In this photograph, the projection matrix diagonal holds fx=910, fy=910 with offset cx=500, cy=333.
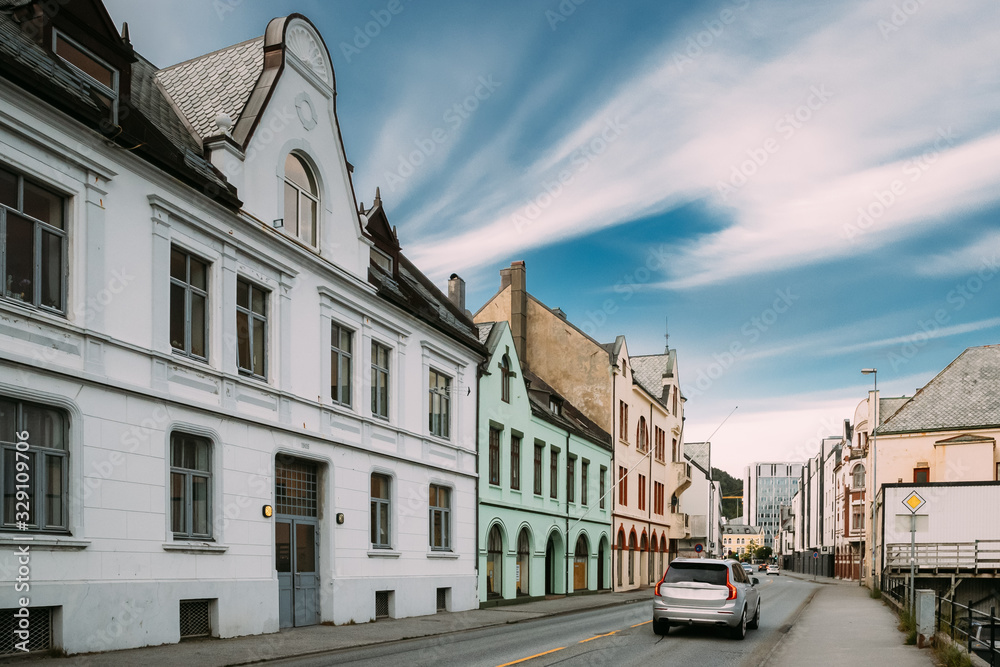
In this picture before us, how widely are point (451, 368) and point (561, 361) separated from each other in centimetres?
1781

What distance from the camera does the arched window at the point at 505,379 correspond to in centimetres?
3153

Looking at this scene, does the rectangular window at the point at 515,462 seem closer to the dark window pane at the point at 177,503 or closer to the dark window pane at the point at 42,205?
the dark window pane at the point at 177,503

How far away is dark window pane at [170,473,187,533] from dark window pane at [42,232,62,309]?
12.1 ft

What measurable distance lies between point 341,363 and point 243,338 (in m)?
3.93

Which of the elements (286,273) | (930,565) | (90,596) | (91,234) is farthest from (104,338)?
(930,565)

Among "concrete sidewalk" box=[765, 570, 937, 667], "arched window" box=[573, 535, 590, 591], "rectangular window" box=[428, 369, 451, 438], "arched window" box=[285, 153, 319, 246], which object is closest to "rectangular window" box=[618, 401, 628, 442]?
"arched window" box=[573, 535, 590, 591]

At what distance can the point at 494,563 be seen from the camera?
100 ft

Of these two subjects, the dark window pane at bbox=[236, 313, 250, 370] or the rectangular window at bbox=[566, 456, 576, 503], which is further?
the rectangular window at bbox=[566, 456, 576, 503]

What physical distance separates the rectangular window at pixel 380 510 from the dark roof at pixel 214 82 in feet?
30.4

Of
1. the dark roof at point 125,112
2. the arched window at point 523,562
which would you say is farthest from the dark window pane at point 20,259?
the arched window at point 523,562

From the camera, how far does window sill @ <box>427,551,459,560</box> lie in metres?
25.0

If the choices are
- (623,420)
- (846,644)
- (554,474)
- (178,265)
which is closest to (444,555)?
(554,474)

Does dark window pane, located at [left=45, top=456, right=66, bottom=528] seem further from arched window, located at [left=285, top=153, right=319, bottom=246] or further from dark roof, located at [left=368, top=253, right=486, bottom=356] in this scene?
dark roof, located at [left=368, top=253, right=486, bottom=356]

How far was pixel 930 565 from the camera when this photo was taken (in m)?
42.8
